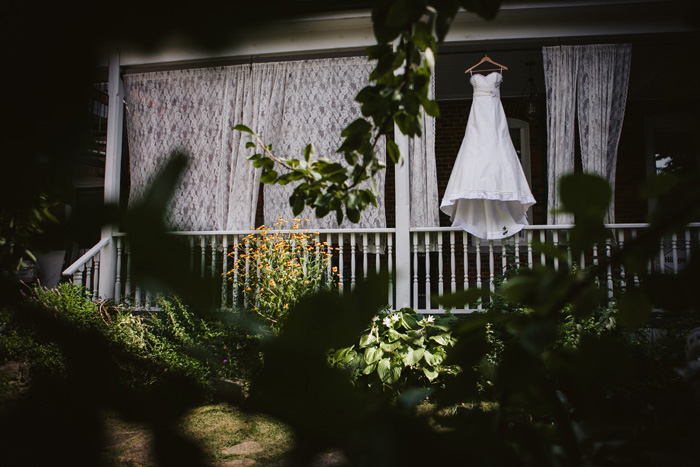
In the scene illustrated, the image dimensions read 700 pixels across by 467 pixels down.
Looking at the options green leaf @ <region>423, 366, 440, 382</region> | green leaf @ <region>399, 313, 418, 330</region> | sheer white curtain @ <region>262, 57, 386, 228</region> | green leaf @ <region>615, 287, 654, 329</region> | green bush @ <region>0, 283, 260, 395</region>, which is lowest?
green leaf @ <region>423, 366, 440, 382</region>

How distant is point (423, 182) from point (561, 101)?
5.95ft

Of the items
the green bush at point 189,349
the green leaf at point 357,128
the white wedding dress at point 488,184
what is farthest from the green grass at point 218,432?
the white wedding dress at point 488,184

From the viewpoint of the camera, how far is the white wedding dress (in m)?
4.78

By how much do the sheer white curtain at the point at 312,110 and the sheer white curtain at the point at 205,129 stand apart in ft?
0.92

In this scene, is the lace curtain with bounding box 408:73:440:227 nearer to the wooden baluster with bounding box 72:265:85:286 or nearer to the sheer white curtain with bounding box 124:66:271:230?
the sheer white curtain with bounding box 124:66:271:230

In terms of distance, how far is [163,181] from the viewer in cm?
33

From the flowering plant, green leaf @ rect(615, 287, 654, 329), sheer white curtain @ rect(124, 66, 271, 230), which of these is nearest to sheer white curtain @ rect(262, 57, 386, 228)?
sheer white curtain @ rect(124, 66, 271, 230)

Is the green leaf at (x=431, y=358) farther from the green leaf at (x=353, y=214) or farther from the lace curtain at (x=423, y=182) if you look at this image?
the green leaf at (x=353, y=214)

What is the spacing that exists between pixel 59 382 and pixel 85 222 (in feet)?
0.46

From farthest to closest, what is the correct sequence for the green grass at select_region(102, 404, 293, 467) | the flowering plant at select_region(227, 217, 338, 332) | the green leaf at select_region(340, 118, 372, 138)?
the flowering plant at select_region(227, 217, 338, 332) → the green leaf at select_region(340, 118, 372, 138) → the green grass at select_region(102, 404, 293, 467)

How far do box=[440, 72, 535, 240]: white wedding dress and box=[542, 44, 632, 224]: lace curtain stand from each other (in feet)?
1.97

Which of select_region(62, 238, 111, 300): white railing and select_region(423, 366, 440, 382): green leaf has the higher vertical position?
select_region(62, 238, 111, 300): white railing

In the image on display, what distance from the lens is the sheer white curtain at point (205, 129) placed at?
218 inches

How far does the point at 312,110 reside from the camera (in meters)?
5.49
